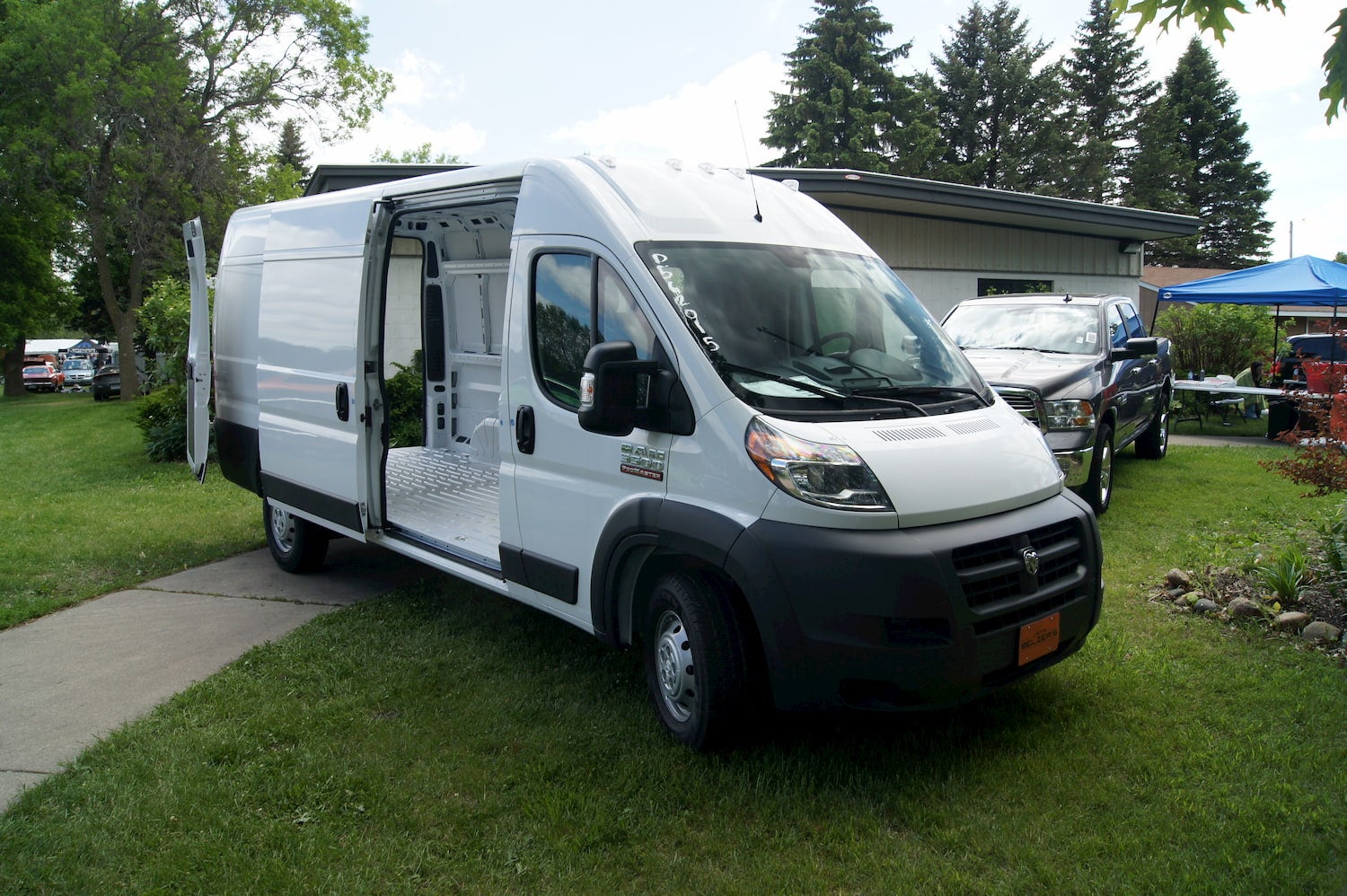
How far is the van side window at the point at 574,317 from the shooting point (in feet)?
14.1

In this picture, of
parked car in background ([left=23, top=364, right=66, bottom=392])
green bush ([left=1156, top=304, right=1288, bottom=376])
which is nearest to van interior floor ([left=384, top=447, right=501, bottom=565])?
green bush ([left=1156, top=304, right=1288, bottom=376])

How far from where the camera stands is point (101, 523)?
9445 mm

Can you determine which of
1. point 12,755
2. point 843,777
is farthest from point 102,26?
point 843,777

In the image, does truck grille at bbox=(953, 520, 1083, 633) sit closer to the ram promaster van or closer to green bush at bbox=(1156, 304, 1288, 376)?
the ram promaster van

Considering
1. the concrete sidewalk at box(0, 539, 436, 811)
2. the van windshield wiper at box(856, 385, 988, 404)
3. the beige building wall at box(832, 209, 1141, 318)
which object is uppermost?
the beige building wall at box(832, 209, 1141, 318)

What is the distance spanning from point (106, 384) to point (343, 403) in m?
33.7

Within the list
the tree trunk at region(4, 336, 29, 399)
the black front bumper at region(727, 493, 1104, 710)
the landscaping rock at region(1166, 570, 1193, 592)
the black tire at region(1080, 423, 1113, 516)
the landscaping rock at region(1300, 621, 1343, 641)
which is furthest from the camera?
the tree trunk at region(4, 336, 29, 399)

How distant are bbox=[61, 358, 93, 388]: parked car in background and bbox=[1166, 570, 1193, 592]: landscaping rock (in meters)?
51.4

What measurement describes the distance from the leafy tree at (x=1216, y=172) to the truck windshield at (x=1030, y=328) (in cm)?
4317

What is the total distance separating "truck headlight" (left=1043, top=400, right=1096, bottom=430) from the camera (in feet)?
25.7

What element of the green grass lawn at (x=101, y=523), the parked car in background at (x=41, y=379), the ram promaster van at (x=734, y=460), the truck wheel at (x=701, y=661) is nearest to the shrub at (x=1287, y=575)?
the ram promaster van at (x=734, y=460)

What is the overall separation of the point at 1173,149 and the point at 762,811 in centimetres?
4930

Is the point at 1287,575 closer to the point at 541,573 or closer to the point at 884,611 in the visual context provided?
the point at 884,611

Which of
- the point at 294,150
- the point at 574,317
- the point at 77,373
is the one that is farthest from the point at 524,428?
the point at 294,150
